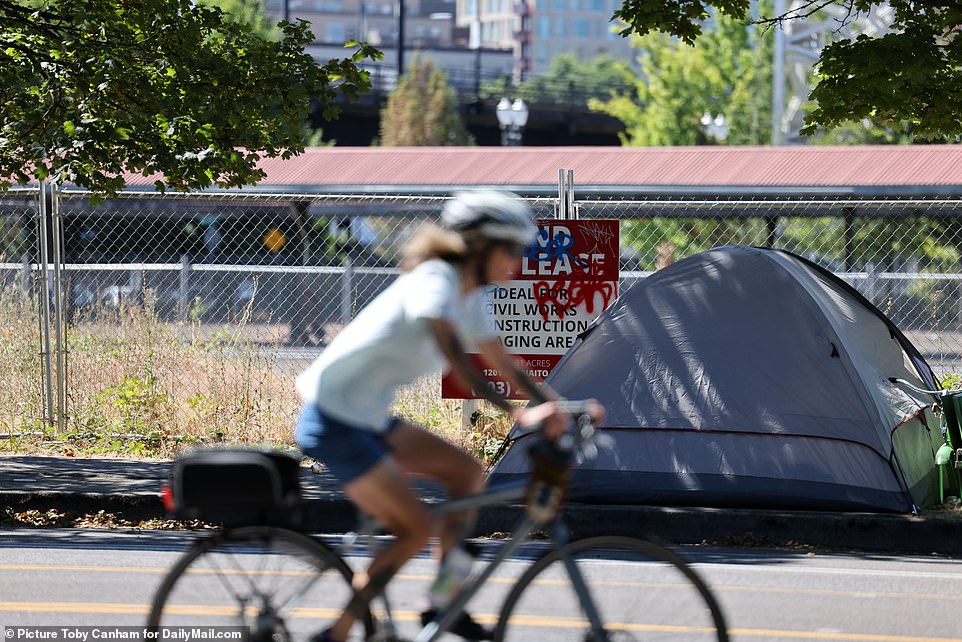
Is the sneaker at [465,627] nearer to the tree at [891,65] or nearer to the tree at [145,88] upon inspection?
the tree at [145,88]

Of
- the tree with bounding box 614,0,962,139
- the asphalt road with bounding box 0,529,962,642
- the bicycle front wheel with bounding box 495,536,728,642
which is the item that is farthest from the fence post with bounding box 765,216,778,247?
the bicycle front wheel with bounding box 495,536,728,642

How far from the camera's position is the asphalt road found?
5848 mm

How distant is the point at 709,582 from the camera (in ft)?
23.0

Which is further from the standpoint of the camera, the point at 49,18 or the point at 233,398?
the point at 233,398

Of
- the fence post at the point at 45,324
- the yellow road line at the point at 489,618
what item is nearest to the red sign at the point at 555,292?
the fence post at the point at 45,324

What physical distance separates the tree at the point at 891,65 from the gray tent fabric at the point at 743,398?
6.72ft

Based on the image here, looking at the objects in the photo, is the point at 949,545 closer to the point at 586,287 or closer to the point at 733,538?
the point at 733,538

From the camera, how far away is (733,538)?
8.37 metres

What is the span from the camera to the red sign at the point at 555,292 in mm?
10547

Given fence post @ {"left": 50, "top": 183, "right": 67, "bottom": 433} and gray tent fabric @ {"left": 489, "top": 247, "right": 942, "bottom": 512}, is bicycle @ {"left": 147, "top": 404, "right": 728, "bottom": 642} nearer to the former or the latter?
gray tent fabric @ {"left": 489, "top": 247, "right": 942, "bottom": 512}

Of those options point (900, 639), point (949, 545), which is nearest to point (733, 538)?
point (949, 545)

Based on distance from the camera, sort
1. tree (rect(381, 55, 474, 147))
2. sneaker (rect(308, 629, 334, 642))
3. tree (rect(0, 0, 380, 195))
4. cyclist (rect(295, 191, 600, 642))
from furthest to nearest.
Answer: tree (rect(381, 55, 474, 147)) < tree (rect(0, 0, 380, 195)) < sneaker (rect(308, 629, 334, 642)) < cyclist (rect(295, 191, 600, 642))

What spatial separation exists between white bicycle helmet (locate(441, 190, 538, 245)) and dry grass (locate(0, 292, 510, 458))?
7351 millimetres

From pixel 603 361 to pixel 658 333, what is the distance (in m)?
0.41
